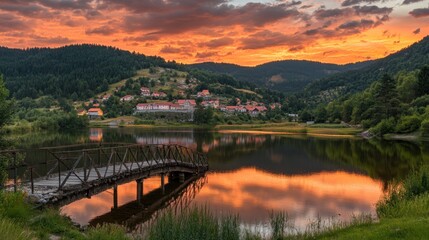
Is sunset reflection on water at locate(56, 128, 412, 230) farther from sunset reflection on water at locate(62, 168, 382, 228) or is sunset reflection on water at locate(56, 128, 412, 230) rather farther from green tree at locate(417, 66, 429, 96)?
green tree at locate(417, 66, 429, 96)

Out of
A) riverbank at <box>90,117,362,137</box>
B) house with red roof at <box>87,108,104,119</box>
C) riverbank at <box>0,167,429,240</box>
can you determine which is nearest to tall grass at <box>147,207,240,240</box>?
riverbank at <box>0,167,429,240</box>

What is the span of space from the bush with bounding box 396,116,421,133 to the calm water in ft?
84.1

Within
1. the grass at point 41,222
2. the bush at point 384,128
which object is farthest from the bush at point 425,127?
the grass at point 41,222

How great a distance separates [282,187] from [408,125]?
63529 millimetres

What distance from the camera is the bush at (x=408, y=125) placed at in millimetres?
87925

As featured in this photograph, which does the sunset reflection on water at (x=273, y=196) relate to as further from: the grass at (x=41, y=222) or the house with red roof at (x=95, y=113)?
the house with red roof at (x=95, y=113)

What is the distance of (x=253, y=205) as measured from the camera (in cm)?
3028

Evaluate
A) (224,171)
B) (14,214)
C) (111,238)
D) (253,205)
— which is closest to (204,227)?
(111,238)

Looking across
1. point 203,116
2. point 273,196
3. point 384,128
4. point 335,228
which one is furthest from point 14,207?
point 203,116

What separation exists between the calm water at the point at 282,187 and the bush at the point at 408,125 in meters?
25.6

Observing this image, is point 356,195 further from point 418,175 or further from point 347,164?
point 347,164

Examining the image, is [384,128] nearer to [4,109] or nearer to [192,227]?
[4,109]

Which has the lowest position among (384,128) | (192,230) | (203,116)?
(203,116)

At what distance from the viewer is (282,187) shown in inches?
1491
